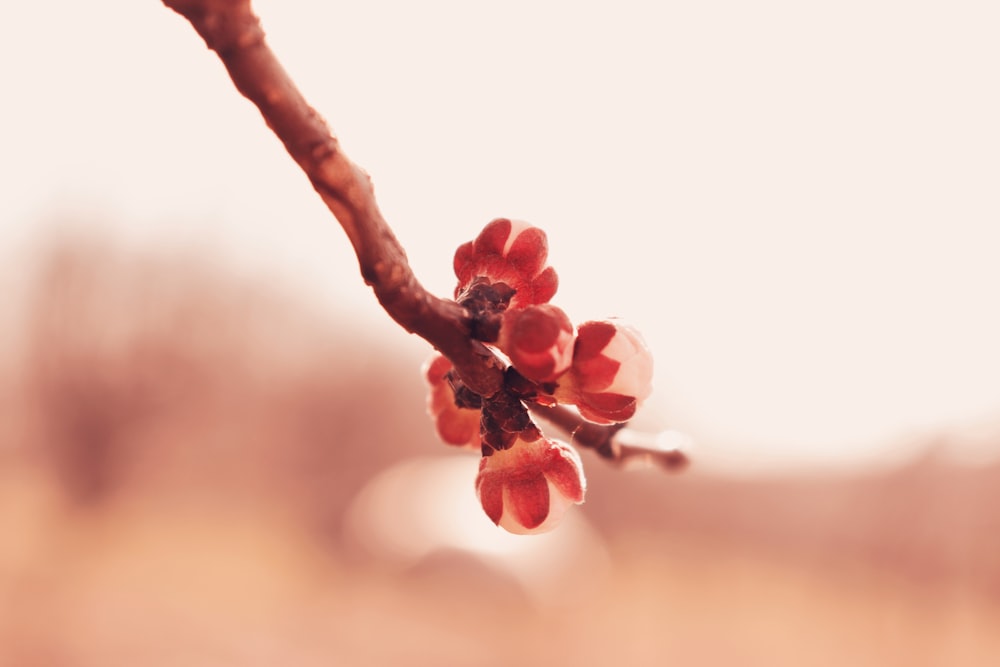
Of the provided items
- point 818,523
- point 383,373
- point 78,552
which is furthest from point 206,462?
point 818,523

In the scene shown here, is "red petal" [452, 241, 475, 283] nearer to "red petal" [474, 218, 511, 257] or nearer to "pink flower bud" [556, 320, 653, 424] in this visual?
"red petal" [474, 218, 511, 257]

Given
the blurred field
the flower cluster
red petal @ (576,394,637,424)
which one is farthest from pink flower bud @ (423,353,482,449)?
the blurred field

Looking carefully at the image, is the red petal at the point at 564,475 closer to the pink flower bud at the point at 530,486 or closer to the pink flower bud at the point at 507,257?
the pink flower bud at the point at 530,486

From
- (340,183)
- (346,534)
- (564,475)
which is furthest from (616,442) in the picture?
(346,534)

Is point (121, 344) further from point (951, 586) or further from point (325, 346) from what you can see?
point (951, 586)

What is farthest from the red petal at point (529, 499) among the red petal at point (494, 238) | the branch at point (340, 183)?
the red petal at point (494, 238)

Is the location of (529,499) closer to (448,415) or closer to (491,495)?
(491,495)
